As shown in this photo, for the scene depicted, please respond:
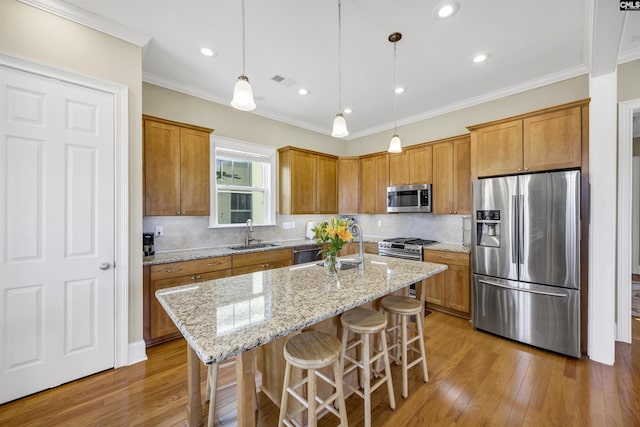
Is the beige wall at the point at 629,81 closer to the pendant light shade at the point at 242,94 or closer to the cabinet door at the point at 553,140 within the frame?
the cabinet door at the point at 553,140

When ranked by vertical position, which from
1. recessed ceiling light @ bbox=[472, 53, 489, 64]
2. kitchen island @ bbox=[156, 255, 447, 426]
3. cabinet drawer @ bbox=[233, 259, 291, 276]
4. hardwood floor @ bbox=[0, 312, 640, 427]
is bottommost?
hardwood floor @ bbox=[0, 312, 640, 427]

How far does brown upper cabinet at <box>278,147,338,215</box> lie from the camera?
14.0 feet

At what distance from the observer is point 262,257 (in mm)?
3484

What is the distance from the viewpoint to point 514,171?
290 cm

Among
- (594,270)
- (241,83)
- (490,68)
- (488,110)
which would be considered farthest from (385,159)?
(241,83)

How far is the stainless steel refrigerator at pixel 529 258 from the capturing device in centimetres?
245

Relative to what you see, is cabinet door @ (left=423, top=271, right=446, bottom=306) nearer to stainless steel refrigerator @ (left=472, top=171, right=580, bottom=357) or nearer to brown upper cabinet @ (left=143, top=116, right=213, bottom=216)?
stainless steel refrigerator @ (left=472, top=171, right=580, bottom=357)

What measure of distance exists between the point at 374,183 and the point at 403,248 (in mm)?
1412

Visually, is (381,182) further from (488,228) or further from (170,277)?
(170,277)

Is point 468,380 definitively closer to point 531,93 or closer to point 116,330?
point 116,330


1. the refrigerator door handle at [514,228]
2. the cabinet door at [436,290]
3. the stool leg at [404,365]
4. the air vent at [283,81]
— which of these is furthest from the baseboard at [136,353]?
the refrigerator door handle at [514,228]

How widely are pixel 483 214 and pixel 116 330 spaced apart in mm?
3983

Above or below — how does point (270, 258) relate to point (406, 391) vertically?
above

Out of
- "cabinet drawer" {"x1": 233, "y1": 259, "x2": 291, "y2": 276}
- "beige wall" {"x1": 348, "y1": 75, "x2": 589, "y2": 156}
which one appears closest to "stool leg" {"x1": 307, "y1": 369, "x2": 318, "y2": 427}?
"cabinet drawer" {"x1": 233, "y1": 259, "x2": 291, "y2": 276}
